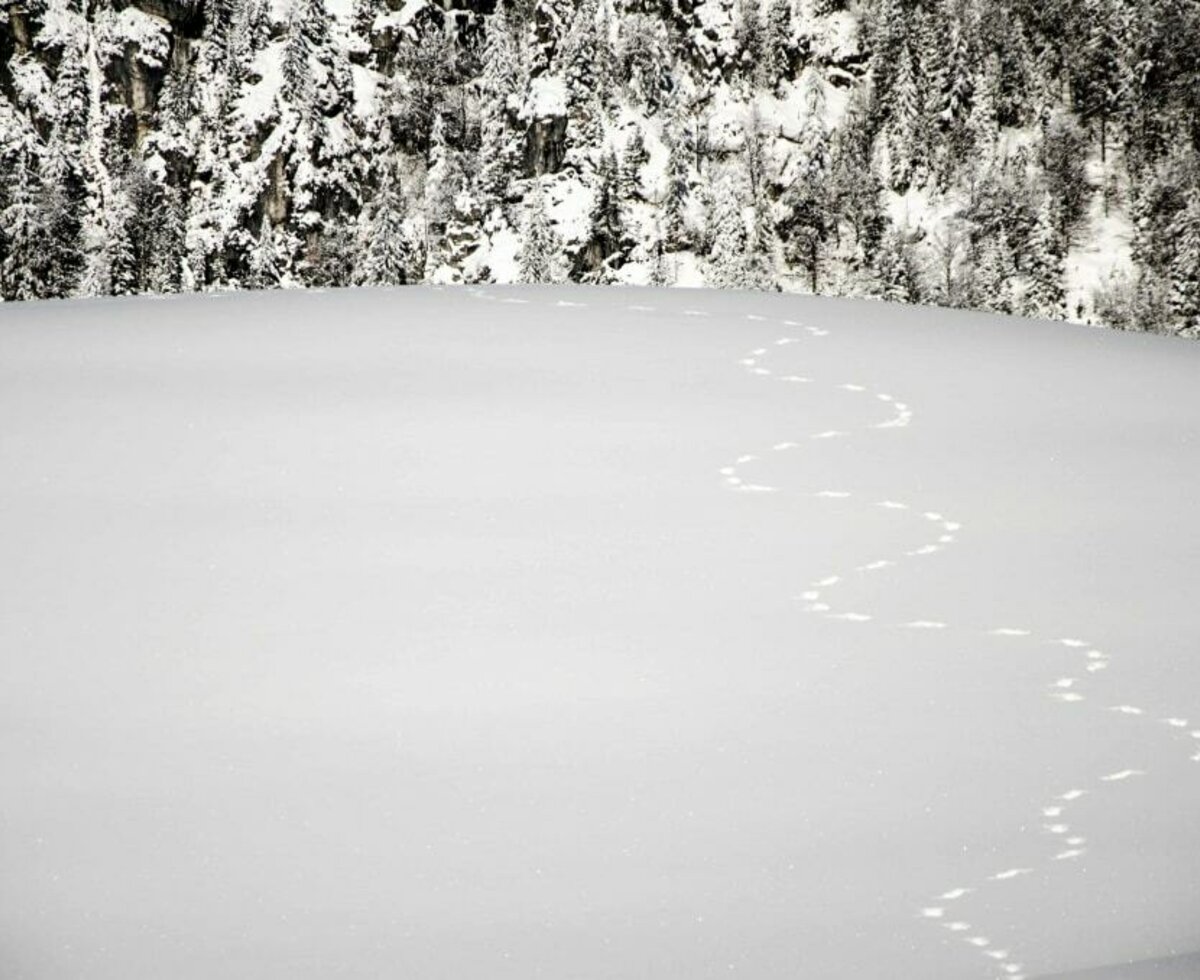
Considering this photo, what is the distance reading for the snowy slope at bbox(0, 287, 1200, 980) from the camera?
2.66 m

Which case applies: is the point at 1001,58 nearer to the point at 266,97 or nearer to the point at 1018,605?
the point at 266,97

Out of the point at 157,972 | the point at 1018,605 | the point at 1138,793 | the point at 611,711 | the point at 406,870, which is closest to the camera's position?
the point at 157,972

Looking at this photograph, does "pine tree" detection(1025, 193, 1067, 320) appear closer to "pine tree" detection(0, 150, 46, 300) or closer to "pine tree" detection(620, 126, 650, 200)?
"pine tree" detection(620, 126, 650, 200)

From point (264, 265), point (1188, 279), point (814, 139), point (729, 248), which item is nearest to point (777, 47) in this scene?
point (814, 139)

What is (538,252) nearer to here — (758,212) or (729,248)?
(729,248)

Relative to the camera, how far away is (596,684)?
3.40m

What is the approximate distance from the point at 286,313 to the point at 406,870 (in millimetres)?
6130

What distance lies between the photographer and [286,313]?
8.43 metres

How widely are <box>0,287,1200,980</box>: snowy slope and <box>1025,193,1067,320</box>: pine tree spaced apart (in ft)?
180

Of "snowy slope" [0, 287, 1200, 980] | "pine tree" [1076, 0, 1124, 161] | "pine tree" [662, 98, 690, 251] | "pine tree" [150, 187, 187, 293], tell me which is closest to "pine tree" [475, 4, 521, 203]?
"pine tree" [662, 98, 690, 251]

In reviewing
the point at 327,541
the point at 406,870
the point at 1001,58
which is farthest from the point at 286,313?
the point at 1001,58

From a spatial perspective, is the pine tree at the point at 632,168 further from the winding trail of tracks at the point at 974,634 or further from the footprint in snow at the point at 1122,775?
the footprint in snow at the point at 1122,775

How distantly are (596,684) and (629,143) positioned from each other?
79531mm

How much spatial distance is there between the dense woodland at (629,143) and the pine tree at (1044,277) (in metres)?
0.33
